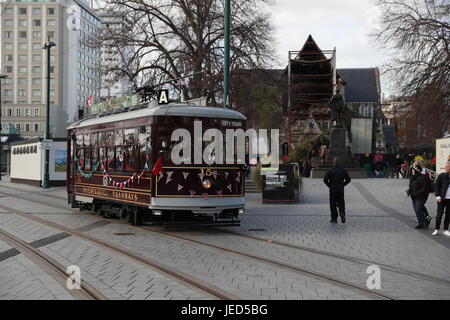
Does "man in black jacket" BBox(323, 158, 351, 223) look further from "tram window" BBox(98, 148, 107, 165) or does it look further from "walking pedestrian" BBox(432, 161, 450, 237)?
"tram window" BBox(98, 148, 107, 165)

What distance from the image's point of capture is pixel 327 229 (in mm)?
14367

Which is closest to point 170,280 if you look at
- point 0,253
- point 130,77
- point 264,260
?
point 264,260

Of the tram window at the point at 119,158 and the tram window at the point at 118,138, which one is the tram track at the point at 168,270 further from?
the tram window at the point at 118,138

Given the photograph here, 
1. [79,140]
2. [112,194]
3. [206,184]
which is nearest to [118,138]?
[112,194]

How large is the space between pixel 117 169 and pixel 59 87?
9389cm

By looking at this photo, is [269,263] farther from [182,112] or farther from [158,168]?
[182,112]

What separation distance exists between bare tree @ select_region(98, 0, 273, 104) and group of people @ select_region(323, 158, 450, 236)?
43.3ft

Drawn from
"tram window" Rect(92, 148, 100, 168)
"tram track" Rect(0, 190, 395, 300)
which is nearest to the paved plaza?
"tram track" Rect(0, 190, 395, 300)

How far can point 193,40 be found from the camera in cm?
2955

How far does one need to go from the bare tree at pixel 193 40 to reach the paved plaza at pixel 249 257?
462 inches

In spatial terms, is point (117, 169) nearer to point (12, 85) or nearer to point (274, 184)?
point (274, 184)

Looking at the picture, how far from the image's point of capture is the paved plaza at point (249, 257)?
7.38 meters

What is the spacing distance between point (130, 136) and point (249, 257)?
5.54 m

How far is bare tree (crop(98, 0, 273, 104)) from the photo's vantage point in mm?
28000
